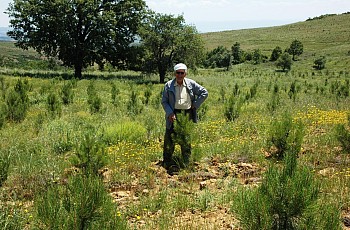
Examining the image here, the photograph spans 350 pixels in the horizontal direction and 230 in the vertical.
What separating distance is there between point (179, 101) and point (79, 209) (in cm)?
351

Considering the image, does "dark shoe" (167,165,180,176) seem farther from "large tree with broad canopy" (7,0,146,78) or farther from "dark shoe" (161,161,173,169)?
"large tree with broad canopy" (7,0,146,78)

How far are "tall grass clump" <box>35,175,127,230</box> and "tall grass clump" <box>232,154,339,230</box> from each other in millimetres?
1070

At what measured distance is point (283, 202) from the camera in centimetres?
285

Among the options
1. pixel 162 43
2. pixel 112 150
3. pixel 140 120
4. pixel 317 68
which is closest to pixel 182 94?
pixel 112 150

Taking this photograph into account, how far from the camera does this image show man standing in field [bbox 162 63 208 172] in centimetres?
572

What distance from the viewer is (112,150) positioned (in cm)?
644

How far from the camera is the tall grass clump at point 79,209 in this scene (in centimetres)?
242

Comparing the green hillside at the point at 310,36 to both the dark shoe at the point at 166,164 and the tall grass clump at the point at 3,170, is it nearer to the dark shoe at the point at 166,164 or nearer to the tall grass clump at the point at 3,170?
the dark shoe at the point at 166,164

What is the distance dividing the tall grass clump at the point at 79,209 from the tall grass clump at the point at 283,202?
107 centimetres

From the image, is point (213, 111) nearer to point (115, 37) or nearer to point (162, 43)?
point (162, 43)

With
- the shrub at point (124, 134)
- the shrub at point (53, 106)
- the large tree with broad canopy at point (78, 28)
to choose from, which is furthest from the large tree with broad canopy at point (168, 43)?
the shrub at point (124, 134)

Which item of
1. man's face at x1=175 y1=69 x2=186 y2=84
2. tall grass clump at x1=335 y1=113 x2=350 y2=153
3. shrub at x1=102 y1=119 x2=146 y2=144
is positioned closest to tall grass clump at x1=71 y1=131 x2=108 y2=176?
man's face at x1=175 y1=69 x2=186 y2=84

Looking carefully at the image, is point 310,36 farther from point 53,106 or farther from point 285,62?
point 53,106

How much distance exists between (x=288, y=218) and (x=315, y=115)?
7.01 metres
